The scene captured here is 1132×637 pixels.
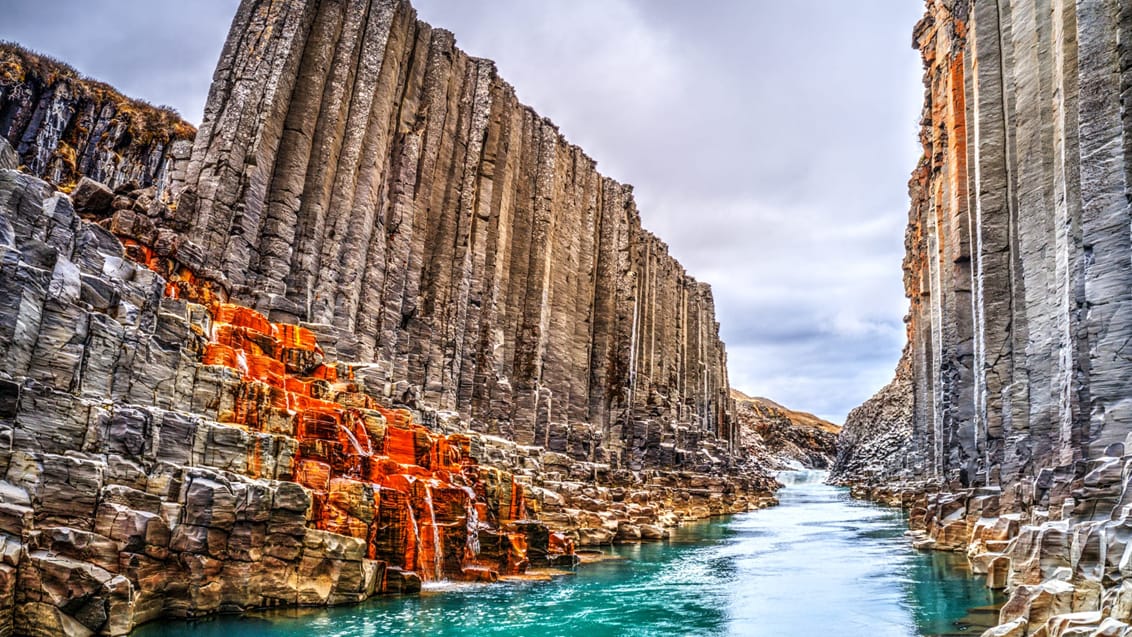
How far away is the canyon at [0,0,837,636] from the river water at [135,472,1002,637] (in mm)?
959

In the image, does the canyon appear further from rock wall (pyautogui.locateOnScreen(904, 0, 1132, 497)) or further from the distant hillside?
the distant hillside

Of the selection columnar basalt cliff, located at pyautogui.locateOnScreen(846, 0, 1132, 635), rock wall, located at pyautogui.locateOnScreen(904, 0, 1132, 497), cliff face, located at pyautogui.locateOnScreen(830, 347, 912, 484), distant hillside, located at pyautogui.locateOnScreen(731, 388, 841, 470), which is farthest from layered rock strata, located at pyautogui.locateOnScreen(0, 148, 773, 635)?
distant hillside, located at pyautogui.locateOnScreen(731, 388, 841, 470)

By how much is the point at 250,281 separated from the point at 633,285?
35.6 meters

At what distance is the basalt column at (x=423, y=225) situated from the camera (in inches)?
1111

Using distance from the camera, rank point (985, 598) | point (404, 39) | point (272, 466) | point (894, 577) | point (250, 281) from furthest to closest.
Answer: point (404, 39)
point (250, 281)
point (894, 577)
point (985, 598)
point (272, 466)

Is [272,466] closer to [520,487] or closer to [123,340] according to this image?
[123,340]

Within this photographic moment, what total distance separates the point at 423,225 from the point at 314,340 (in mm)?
12854

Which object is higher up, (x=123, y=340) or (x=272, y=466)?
(x=123, y=340)

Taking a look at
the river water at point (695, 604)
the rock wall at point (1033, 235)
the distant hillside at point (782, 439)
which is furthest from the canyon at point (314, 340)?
the distant hillside at point (782, 439)

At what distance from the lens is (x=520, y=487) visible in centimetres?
2364

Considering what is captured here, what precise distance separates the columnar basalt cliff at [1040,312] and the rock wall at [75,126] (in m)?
34.7

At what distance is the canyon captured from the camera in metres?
12.7

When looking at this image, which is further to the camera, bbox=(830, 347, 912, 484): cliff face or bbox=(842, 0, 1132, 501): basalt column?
bbox=(830, 347, 912, 484): cliff face

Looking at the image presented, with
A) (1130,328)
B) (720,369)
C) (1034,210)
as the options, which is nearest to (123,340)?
(1130,328)
